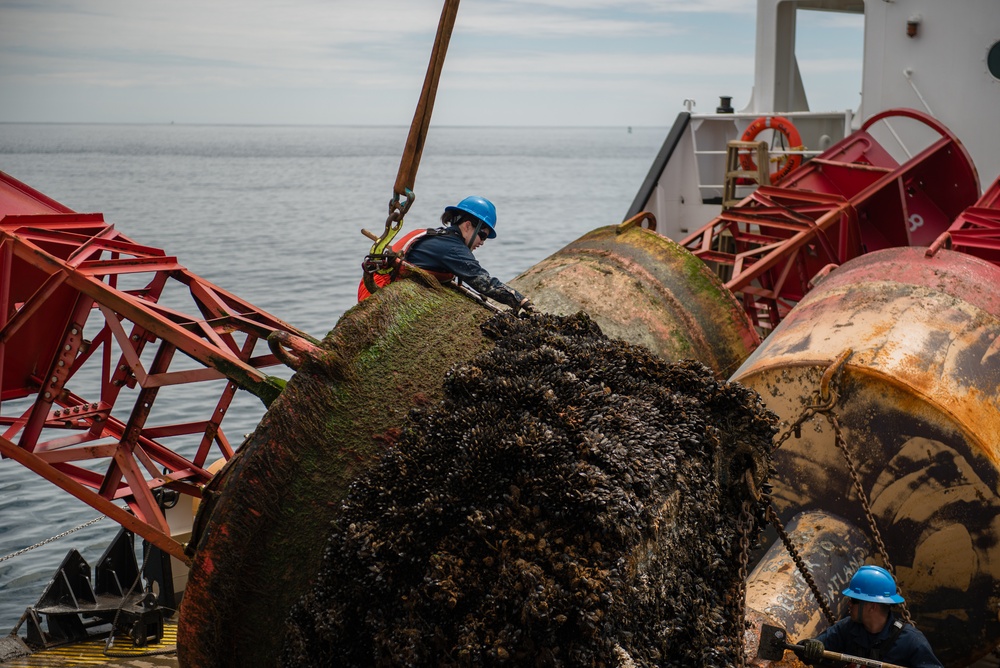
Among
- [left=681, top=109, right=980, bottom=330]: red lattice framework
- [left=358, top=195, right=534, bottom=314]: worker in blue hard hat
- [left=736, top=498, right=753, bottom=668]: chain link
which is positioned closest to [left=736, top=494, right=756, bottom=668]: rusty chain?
[left=736, top=498, right=753, bottom=668]: chain link

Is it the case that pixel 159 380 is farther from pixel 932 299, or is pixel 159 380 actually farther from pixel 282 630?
pixel 932 299

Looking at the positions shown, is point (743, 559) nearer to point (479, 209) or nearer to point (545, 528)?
point (545, 528)

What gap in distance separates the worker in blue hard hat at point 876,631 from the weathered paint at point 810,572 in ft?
0.99

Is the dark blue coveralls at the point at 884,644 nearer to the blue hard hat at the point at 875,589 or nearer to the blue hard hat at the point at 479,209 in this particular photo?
the blue hard hat at the point at 875,589

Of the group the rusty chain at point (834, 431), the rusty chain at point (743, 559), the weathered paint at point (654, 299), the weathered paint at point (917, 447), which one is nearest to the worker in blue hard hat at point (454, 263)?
the rusty chain at point (743, 559)

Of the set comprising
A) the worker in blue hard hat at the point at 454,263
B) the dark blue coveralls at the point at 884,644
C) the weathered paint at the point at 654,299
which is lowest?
the dark blue coveralls at the point at 884,644

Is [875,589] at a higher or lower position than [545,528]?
lower

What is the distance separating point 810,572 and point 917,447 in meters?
0.86

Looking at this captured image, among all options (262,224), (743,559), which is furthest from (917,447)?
(262,224)

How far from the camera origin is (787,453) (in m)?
5.59

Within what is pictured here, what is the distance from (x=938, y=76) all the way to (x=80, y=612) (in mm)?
11000

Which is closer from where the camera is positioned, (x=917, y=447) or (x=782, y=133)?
(x=917, y=447)

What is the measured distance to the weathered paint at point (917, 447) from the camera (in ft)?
16.9

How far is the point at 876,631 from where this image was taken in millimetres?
4512
